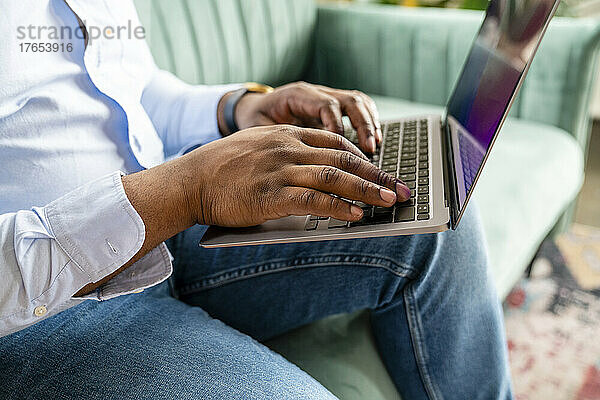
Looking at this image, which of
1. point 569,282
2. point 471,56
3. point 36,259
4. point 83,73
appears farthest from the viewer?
point 569,282

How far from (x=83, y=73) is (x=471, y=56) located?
57 cm

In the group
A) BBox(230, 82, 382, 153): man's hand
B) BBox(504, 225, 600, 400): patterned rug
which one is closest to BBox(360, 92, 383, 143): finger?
BBox(230, 82, 382, 153): man's hand

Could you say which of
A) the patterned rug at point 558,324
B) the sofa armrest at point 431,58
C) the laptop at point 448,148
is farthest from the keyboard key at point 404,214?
the sofa armrest at point 431,58

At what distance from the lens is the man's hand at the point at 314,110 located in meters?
0.77

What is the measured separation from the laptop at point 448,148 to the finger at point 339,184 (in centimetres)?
3

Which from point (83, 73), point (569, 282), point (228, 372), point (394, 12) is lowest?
point (569, 282)

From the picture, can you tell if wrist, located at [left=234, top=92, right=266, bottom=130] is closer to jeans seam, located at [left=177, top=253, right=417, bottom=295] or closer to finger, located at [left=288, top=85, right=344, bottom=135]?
finger, located at [left=288, top=85, right=344, bottom=135]

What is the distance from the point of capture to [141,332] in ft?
2.07

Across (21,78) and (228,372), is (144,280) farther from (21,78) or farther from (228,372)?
(21,78)

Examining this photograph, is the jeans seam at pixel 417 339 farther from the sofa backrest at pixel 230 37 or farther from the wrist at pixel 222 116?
the sofa backrest at pixel 230 37

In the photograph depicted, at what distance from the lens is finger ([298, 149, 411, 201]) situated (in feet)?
1.87

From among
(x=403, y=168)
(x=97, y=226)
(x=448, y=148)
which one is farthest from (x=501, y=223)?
(x=97, y=226)

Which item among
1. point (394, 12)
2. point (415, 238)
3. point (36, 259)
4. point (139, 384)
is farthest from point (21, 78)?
point (394, 12)

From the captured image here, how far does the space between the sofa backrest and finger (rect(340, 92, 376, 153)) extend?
1.68 ft
